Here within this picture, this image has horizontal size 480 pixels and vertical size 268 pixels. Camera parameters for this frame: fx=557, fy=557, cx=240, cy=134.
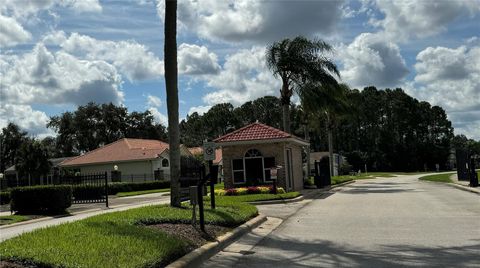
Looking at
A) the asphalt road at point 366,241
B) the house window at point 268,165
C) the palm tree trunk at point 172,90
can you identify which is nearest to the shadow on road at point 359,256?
the asphalt road at point 366,241

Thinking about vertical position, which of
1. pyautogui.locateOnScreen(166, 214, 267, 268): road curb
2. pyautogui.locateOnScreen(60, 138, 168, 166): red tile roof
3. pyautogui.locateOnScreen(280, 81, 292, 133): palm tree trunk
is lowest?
pyautogui.locateOnScreen(166, 214, 267, 268): road curb

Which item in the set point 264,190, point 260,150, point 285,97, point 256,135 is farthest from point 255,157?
point 285,97

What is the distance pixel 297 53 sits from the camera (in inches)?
1390

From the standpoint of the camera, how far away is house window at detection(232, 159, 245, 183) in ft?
96.4

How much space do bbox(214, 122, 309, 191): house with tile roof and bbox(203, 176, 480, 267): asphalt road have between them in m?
11.7

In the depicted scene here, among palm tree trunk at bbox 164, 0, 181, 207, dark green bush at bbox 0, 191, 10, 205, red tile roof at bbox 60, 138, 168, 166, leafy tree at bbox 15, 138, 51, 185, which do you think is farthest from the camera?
red tile roof at bbox 60, 138, 168, 166

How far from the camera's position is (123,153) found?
56000 millimetres

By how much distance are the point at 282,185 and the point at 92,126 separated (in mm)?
57832

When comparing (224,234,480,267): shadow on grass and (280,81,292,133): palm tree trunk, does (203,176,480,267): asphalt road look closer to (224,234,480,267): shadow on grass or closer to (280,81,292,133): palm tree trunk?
(224,234,480,267): shadow on grass

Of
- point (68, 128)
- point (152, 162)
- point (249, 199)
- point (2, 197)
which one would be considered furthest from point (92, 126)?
point (249, 199)

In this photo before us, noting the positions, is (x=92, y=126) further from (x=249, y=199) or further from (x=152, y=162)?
(x=249, y=199)

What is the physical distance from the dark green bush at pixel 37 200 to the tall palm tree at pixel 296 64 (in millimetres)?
17409

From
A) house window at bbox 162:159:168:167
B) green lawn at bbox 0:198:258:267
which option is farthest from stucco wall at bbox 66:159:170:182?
green lawn at bbox 0:198:258:267

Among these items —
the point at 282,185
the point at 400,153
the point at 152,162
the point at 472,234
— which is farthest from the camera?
the point at 400,153
